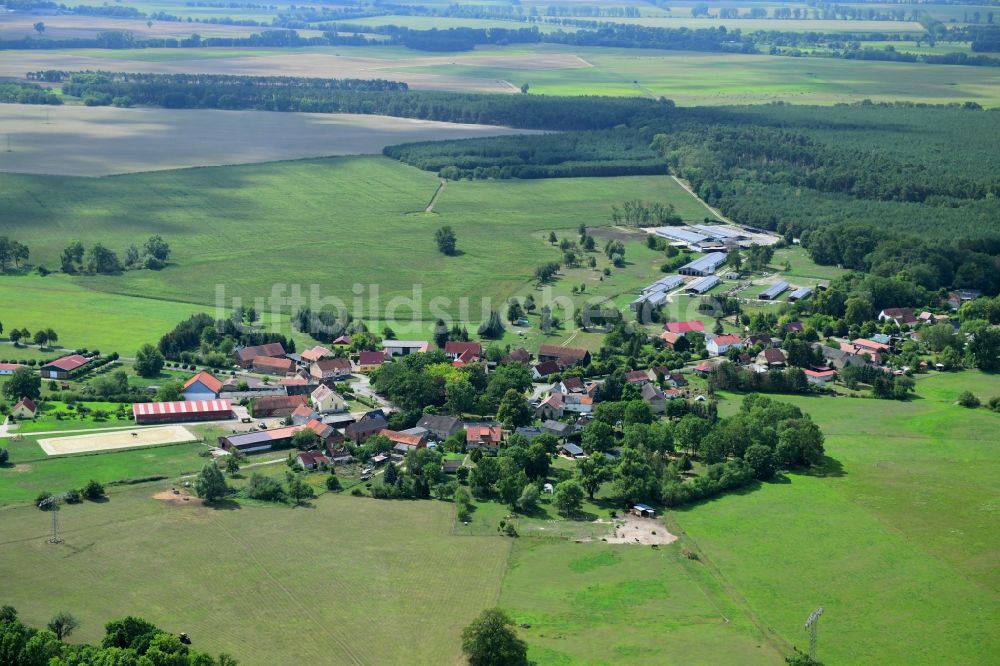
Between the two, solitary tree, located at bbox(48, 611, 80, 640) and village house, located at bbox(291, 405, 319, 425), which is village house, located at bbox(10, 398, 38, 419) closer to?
village house, located at bbox(291, 405, 319, 425)

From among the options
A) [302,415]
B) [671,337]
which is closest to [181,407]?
[302,415]

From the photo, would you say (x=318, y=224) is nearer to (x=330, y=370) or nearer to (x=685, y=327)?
(x=685, y=327)

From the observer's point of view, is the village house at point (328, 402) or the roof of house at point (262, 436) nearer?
the roof of house at point (262, 436)

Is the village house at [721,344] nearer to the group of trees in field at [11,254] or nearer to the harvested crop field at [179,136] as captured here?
the group of trees in field at [11,254]

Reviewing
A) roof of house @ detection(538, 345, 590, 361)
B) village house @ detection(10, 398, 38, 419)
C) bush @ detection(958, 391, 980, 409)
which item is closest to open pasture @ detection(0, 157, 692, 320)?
roof of house @ detection(538, 345, 590, 361)

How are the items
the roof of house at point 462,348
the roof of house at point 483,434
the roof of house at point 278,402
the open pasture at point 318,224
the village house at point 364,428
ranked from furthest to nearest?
1. the open pasture at point 318,224
2. the roof of house at point 462,348
3. the roof of house at point 278,402
4. the village house at point 364,428
5. the roof of house at point 483,434

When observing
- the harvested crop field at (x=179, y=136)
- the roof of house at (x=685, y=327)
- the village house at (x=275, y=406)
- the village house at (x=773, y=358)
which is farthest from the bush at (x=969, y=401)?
the harvested crop field at (x=179, y=136)
